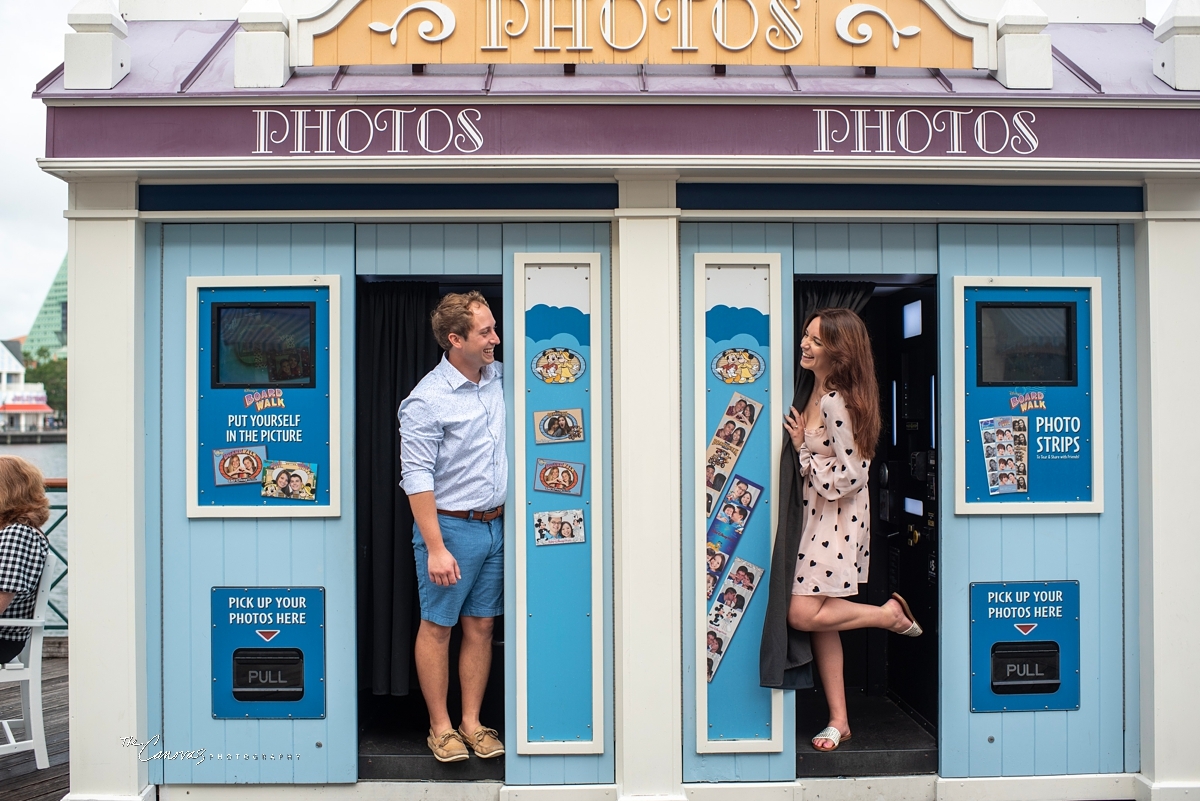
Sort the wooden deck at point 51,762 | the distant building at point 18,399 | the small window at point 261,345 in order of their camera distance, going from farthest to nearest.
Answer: the distant building at point 18,399 → the wooden deck at point 51,762 → the small window at point 261,345

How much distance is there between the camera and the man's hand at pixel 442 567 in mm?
3457

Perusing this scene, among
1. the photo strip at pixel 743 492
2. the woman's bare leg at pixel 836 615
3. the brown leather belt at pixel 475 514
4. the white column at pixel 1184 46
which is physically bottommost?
the woman's bare leg at pixel 836 615

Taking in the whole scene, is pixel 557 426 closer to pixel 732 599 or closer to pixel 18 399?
pixel 732 599

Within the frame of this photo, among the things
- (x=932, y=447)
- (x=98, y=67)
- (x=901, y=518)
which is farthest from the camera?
(x=901, y=518)

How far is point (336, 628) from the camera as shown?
3629 mm

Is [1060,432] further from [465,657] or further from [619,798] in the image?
[465,657]

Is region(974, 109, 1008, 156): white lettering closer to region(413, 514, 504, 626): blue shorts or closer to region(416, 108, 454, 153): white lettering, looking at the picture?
region(416, 108, 454, 153): white lettering

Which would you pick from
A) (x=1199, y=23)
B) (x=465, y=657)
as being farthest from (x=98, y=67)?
(x=1199, y=23)

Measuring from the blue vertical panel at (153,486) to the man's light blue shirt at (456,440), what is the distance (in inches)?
42.4

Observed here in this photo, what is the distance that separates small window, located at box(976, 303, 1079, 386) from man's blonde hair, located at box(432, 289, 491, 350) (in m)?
2.27

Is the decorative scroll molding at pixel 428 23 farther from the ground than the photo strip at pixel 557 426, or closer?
farther from the ground

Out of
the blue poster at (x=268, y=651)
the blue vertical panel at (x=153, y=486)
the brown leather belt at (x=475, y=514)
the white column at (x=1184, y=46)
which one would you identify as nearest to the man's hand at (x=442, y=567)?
the brown leather belt at (x=475, y=514)

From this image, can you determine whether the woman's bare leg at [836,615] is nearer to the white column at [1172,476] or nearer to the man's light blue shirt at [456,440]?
the white column at [1172,476]

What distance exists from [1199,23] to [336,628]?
4.61 meters
